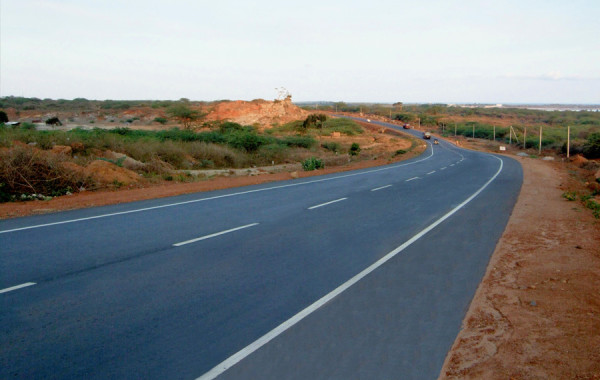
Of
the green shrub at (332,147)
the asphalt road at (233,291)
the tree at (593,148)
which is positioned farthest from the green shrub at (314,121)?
the asphalt road at (233,291)

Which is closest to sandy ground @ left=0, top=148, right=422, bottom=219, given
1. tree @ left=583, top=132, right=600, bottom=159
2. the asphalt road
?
the asphalt road

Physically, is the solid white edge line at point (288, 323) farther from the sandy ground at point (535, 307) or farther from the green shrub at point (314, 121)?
the green shrub at point (314, 121)

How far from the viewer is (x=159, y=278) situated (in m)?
6.81

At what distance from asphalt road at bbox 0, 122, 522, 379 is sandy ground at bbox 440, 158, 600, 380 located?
27 centimetres

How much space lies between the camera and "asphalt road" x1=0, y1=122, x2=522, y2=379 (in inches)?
176

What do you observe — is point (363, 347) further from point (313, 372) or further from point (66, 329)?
point (66, 329)

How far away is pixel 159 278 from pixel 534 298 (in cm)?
511

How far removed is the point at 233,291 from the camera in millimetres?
6352

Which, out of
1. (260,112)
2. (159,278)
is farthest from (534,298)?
(260,112)

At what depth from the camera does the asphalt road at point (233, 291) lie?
4.47 metres

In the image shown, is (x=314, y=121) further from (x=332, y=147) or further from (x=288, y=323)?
(x=288, y=323)

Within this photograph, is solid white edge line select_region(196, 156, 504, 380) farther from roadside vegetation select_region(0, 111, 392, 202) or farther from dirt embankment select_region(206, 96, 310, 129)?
dirt embankment select_region(206, 96, 310, 129)

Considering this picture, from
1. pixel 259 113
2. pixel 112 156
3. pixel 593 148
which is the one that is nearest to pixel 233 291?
pixel 112 156

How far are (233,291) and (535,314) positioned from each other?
375 cm
